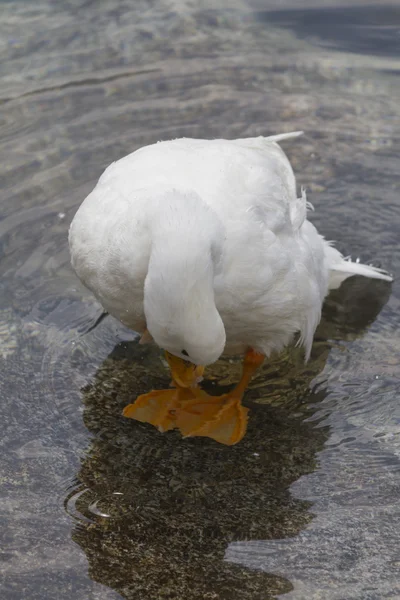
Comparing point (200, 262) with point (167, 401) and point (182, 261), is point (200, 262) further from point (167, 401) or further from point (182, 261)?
point (167, 401)

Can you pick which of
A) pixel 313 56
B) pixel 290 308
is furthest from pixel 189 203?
pixel 313 56

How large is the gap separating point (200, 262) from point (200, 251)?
72mm

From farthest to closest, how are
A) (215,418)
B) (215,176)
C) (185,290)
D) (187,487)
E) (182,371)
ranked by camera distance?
(182,371)
(215,418)
(215,176)
(187,487)
(185,290)

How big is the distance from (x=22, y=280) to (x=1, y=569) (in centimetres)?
319

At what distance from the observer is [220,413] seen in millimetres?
5941

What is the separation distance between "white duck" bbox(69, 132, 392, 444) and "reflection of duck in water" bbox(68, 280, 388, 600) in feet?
0.75

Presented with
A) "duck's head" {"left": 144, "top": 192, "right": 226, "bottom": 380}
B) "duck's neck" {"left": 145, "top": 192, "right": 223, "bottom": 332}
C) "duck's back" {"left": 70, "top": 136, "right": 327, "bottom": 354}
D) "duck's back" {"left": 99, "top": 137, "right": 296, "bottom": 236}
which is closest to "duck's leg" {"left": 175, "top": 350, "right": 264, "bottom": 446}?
"duck's back" {"left": 70, "top": 136, "right": 327, "bottom": 354}

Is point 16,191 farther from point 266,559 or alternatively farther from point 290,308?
point 266,559

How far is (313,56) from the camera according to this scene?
10.8 meters

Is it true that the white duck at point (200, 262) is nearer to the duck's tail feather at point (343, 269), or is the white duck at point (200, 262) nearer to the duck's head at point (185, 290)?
the duck's head at point (185, 290)

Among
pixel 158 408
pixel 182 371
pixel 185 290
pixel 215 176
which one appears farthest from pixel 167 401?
pixel 185 290

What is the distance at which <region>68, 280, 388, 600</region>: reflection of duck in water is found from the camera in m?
4.45

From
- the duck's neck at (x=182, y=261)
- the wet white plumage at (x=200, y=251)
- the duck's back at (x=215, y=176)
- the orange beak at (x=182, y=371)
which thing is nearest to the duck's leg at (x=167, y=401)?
the orange beak at (x=182, y=371)

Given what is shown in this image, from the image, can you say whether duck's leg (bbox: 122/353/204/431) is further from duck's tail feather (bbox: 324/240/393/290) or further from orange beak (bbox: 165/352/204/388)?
duck's tail feather (bbox: 324/240/393/290)
